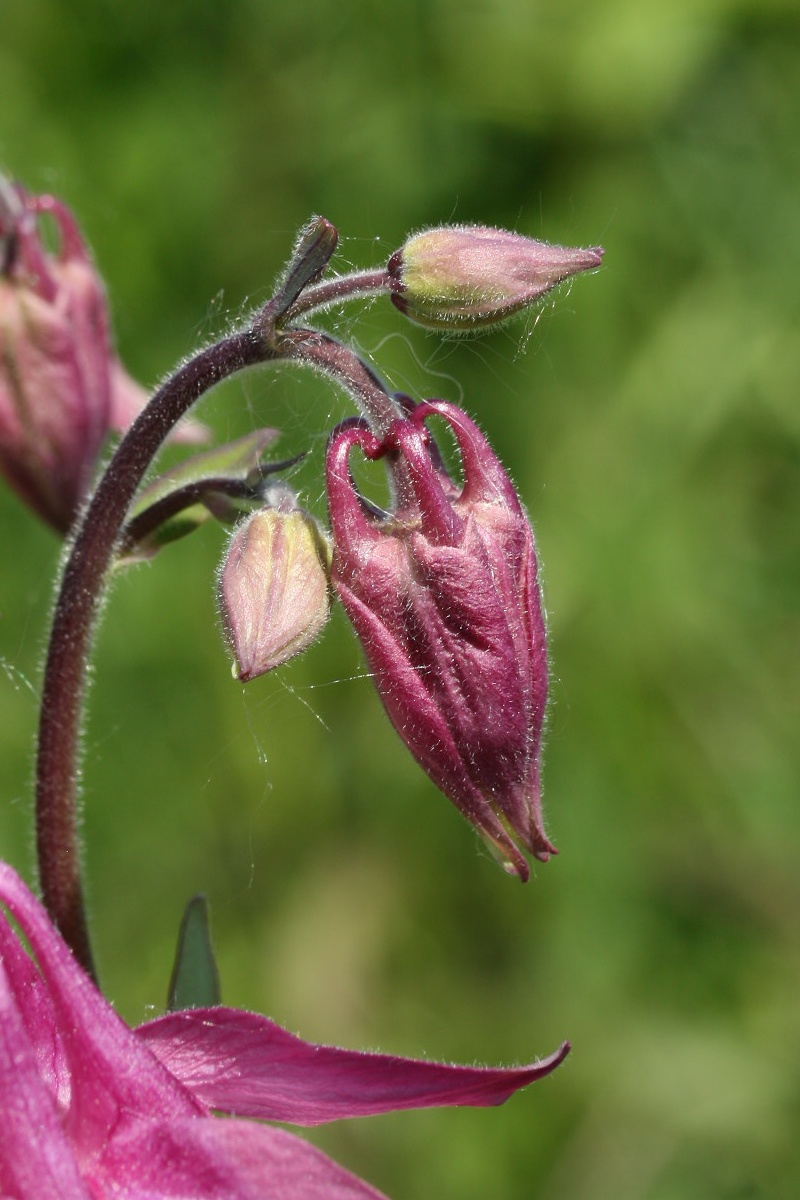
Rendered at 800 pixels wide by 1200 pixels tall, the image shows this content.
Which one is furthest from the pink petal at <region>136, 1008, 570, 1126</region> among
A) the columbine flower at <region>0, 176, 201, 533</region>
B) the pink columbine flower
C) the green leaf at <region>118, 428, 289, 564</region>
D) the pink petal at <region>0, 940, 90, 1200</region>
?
the columbine flower at <region>0, 176, 201, 533</region>

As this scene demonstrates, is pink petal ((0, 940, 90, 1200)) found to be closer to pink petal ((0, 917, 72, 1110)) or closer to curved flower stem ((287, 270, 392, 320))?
pink petal ((0, 917, 72, 1110))

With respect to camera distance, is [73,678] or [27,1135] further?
[73,678]

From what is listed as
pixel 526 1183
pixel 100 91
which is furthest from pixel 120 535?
pixel 100 91

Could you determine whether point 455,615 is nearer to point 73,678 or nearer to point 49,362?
point 73,678

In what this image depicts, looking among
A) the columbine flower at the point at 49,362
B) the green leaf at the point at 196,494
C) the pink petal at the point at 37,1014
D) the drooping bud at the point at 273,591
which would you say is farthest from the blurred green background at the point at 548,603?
the pink petal at the point at 37,1014

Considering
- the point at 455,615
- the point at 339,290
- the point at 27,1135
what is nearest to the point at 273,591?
the point at 455,615

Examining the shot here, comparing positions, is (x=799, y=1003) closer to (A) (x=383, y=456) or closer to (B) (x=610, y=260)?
(B) (x=610, y=260)
